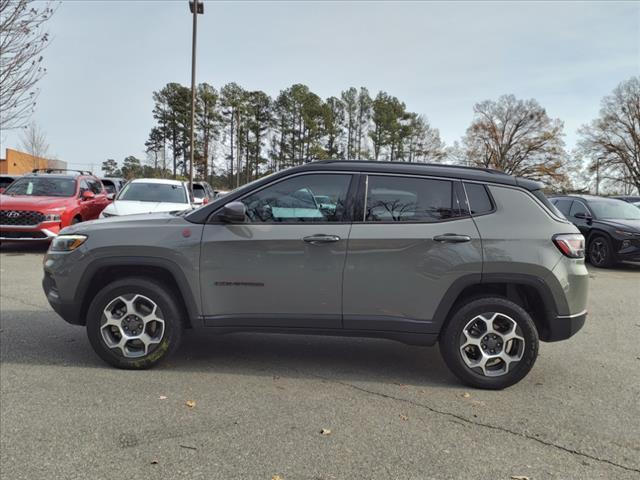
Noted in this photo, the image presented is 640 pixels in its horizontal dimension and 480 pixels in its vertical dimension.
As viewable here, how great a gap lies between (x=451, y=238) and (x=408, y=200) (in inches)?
18.7

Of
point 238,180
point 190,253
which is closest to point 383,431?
point 190,253

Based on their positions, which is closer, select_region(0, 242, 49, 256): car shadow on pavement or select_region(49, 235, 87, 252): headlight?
select_region(49, 235, 87, 252): headlight

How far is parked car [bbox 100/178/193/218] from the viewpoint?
10568 mm

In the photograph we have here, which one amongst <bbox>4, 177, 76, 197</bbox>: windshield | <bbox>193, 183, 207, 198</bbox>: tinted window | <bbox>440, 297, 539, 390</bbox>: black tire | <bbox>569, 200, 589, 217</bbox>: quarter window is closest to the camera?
<bbox>440, 297, 539, 390</bbox>: black tire

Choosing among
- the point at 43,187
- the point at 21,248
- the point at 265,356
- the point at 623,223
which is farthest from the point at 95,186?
the point at 623,223

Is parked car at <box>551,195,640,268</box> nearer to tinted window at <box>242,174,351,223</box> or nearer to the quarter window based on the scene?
the quarter window

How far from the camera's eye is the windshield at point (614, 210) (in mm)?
11594

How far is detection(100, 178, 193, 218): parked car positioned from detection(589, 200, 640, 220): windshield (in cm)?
988

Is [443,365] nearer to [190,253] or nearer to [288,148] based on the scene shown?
[190,253]

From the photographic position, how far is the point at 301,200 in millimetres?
4086

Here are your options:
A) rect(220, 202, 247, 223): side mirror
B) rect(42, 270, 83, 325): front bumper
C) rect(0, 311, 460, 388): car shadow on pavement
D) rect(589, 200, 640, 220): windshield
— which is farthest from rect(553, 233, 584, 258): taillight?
rect(589, 200, 640, 220): windshield

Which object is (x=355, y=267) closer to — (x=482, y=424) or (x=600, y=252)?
(x=482, y=424)

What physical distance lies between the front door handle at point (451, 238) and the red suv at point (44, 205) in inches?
374

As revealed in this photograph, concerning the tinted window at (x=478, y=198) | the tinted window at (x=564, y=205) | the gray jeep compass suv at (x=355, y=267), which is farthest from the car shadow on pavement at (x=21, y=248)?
the tinted window at (x=564, y=205)
